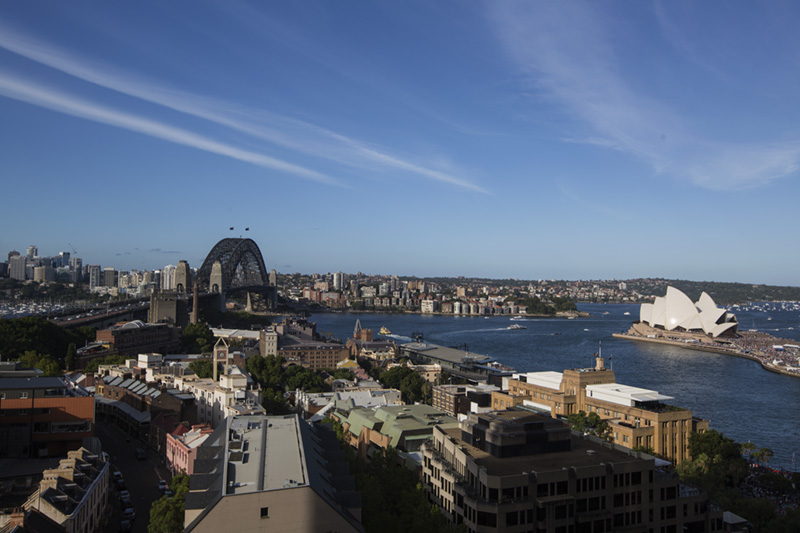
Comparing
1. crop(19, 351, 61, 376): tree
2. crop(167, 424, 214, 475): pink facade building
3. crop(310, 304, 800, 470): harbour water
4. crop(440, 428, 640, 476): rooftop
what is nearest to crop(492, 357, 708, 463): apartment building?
crop(310, 304, 800, 470): harbour water

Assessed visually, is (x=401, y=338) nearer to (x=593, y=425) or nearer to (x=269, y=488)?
(x=593, y=425)

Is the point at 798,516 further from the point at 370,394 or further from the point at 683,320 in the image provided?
the point at 683,320

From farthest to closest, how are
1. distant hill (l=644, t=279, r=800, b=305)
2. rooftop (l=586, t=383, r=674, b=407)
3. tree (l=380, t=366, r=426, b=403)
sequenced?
distant hill (l=644, t=279, r=800, b=305)
tree (l=380, t=366, r=426, b=403)
rooftop (l=586, t=383, r=674, b=407)

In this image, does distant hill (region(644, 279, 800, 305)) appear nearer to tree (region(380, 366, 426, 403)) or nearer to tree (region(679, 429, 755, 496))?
tree (region(380, 366, 426, 403))

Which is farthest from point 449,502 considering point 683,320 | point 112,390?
point 683,320

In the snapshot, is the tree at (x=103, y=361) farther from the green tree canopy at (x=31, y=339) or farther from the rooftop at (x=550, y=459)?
the rooftop at (x=550, y=459)

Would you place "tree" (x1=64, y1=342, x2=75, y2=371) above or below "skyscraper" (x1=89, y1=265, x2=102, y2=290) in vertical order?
below
